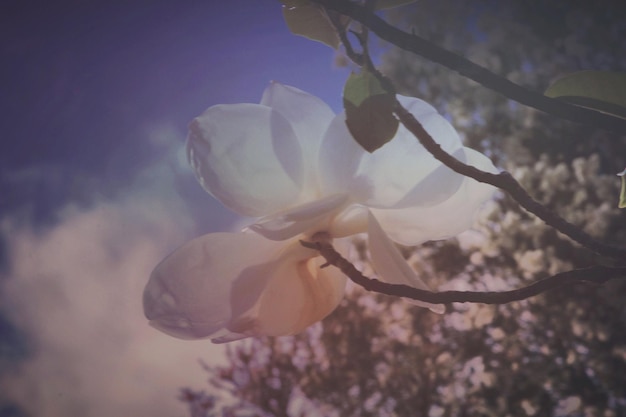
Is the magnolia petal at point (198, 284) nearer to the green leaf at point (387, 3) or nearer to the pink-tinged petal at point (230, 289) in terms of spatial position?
the pink-tinged petal at point (230, 289)

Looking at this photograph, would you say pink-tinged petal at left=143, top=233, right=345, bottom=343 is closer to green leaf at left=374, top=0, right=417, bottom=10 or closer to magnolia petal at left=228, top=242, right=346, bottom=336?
magnolia petal at left=228, top=242, right=346, bottom=336

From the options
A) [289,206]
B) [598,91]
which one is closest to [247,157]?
[289,206]

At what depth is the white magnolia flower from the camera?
0.18 m

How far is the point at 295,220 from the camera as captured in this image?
18cm

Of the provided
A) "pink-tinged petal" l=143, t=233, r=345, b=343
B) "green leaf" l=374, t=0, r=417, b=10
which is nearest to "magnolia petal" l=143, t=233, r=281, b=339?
"pink-tinged petal" l=143, t=233, r=345, b=343

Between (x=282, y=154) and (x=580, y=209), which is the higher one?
(x=580, y=209)

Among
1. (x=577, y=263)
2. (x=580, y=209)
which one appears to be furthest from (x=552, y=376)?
(x=580, y=209)

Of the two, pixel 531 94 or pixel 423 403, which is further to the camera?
pixel 423 403

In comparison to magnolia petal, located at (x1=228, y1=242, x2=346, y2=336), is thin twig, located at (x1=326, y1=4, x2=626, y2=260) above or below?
above

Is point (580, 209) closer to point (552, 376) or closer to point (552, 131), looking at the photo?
point (552, 131)

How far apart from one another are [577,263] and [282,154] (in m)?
2.07

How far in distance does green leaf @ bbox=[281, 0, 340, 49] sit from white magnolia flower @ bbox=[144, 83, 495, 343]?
4 cm

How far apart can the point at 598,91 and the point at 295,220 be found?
13 cm

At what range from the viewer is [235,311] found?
18 centimetres
